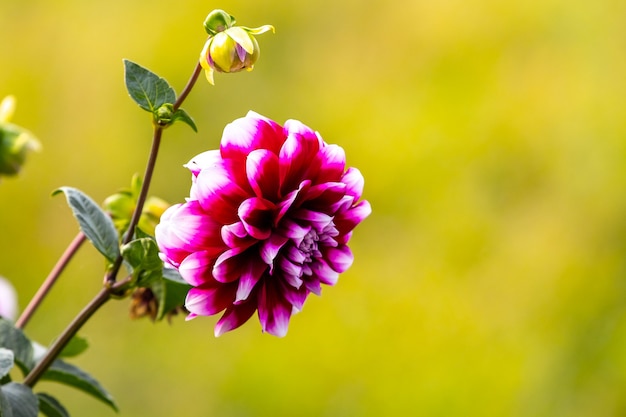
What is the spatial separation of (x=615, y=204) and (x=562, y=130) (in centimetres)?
19

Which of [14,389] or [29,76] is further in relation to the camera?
[29,76]

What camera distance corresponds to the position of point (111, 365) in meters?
2.06

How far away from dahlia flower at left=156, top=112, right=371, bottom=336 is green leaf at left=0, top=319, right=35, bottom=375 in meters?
0.15

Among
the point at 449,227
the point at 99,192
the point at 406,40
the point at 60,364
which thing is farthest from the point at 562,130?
the point at 60,364

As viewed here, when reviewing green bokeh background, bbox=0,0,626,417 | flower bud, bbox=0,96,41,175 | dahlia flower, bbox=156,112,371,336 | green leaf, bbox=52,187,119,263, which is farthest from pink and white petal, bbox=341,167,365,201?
green bokeh background, bbox=0,0,626,417

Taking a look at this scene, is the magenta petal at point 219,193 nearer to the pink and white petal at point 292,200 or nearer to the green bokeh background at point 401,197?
the pink and white petal at point 292,200

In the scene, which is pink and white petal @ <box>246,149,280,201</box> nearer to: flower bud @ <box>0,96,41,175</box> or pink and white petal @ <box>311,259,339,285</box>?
pink and white petal @ <box>311,259,339,285</box>

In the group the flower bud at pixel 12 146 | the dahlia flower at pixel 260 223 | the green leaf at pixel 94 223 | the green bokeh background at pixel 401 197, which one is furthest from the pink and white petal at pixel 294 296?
the green bokeh background at pixel 401 197

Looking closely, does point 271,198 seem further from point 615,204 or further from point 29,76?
point 29,76

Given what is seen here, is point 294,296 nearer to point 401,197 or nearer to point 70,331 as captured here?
point 70,331

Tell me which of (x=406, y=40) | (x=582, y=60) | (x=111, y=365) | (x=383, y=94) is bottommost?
(x=111, y=365)

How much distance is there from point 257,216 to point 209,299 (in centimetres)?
4

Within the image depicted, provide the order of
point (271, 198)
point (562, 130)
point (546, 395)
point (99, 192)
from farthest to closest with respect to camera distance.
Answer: point (99, 192) < point (562, 130) < point (546, 395) < point (271, 198)

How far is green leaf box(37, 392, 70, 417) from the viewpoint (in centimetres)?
45
